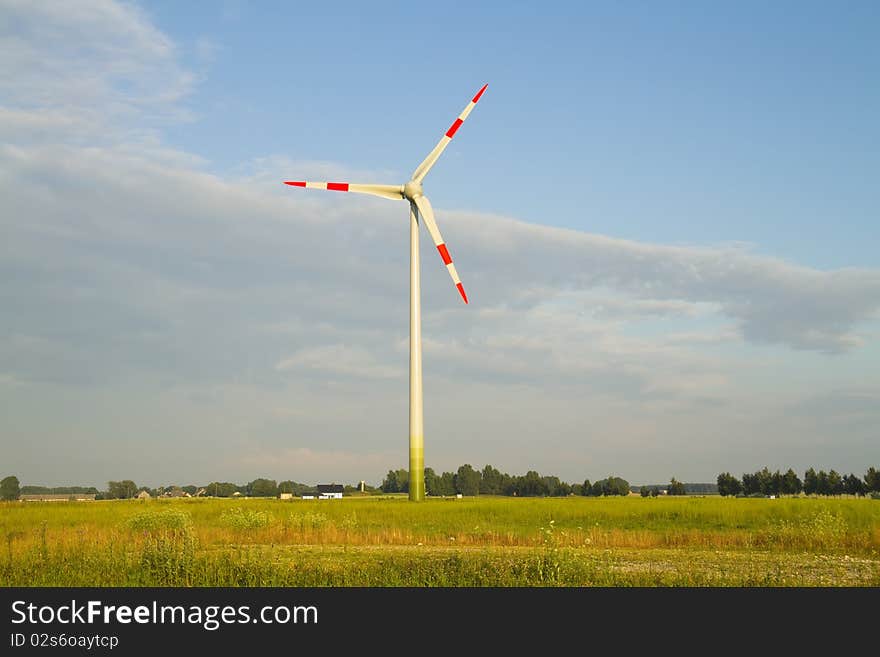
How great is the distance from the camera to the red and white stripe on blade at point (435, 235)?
218ft

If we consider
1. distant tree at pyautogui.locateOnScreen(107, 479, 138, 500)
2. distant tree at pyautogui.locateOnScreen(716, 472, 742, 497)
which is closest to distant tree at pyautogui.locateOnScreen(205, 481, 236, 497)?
distant tree at pyautogui.locateOnScreen(107, 479, 138, 500)

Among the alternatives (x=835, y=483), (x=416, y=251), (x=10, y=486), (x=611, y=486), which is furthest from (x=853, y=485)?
(x=10, y=486)

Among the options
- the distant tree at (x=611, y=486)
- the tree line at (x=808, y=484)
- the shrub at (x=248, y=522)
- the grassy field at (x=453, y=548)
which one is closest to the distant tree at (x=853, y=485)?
the tree line at (x=808, y=484)

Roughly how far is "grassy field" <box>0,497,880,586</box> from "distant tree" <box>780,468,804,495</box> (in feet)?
325

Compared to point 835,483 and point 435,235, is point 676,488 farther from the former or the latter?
point 435,235

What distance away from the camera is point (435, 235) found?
222 ft

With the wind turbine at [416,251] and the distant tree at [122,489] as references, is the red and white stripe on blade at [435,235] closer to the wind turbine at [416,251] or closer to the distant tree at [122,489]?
the wind turbine at [416,251]

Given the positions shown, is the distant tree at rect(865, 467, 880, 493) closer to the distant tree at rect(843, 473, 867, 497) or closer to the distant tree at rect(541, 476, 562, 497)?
the distant tree at rect(843, 473, 867, 497)

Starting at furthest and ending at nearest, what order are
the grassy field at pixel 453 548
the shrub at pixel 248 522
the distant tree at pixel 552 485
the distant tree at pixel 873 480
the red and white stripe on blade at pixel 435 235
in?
the distant tree at pixel 552 485 → the distant tree at pixel 873 480 → the red and white stripe on blade at pixel 435 235 → the shrub at pixel 248 522 → the grassy field at pixel 453 548

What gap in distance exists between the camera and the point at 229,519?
46.5 meters

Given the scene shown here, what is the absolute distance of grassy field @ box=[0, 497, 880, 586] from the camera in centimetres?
2244

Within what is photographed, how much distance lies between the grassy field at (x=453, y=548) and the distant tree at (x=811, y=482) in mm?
106396
